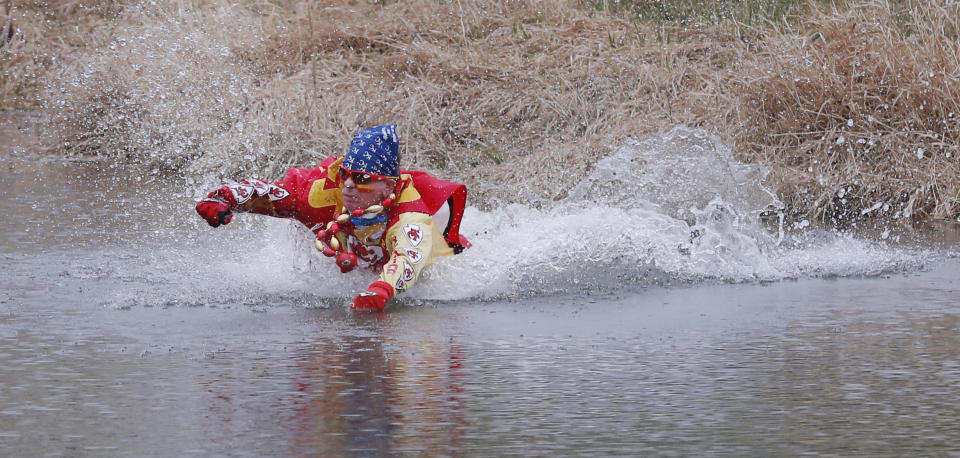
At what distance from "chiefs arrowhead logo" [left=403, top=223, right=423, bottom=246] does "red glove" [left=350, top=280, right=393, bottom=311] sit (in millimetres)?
507

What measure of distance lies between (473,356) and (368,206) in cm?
189

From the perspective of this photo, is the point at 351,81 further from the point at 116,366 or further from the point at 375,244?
the point at 116,366

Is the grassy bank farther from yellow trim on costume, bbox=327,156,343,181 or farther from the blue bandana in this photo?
the blue bandana

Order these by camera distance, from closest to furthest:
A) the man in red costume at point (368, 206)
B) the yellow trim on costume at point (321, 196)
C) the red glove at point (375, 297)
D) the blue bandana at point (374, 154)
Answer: the red glove at point (375, 297) → the man in red costume at point (368, 206) → the blue bandana at point (374, 154) → the yellow trim on costume at point (321, 196)

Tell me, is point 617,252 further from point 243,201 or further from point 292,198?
point 243,201

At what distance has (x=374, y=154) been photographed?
8.17 m

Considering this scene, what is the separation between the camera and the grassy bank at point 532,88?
12734 mm

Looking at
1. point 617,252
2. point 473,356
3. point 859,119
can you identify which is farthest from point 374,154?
point 859,119

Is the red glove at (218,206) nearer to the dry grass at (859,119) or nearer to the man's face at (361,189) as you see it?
the man's face at (361,189)

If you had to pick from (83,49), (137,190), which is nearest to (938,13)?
(137,190)

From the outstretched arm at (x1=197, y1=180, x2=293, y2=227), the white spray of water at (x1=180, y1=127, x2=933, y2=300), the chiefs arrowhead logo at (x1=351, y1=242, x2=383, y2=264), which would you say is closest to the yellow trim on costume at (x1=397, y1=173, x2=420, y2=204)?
the chiefs arrowhead logo at (x1=351, y1=242, x2=383, y2=264)

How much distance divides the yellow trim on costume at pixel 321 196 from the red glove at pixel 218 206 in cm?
45

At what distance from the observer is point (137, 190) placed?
Answer: 1410 centimetres

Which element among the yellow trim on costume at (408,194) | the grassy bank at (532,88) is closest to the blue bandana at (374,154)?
the yellow trim on costume at (408,194)
